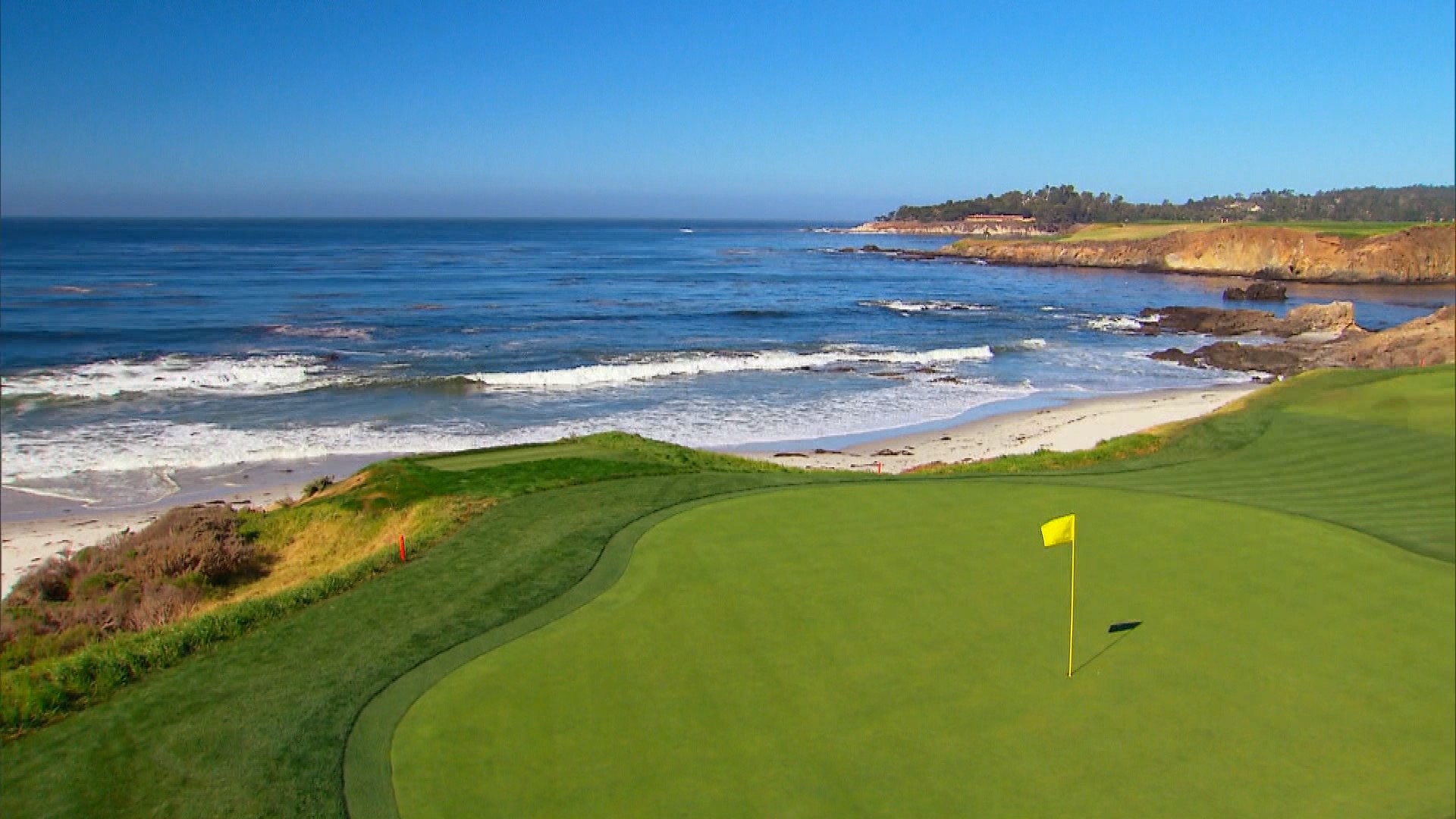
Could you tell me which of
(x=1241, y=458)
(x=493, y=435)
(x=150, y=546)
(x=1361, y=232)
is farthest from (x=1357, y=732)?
(x=1361, y=232)

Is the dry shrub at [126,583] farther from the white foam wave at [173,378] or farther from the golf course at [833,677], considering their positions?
the white foam wave at [173,378]

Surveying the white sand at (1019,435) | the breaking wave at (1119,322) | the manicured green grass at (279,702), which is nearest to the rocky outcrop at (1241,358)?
the white sand at (1019,435)

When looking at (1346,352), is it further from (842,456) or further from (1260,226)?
(1260,226)

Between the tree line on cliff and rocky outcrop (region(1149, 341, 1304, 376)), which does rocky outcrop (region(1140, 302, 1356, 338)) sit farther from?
the tree line on cliff

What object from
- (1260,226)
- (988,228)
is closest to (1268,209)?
(988,228)

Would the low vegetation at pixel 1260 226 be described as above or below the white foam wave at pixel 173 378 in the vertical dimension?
above

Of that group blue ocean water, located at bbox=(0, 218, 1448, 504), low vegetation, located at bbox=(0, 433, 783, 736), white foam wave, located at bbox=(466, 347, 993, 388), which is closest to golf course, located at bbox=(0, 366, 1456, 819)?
low vegetation, located at bbox=(0, 433, 783, 736)
